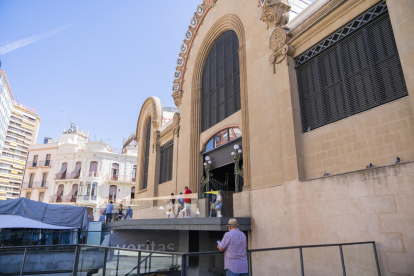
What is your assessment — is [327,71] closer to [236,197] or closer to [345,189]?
[345,189]

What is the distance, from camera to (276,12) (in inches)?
503

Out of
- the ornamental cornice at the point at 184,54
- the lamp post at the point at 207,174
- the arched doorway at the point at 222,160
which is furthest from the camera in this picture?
the ornamental cornice at the point at 184,54

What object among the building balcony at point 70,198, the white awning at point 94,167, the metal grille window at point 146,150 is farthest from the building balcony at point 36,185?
the metal grille window at point 146,150

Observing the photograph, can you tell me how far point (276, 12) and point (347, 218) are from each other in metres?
8.95

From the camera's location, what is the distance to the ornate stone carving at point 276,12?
1271cm

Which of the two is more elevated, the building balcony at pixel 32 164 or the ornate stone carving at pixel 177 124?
the building balcony at pixel 32 164

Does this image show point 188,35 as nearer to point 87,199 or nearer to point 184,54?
point 184,54

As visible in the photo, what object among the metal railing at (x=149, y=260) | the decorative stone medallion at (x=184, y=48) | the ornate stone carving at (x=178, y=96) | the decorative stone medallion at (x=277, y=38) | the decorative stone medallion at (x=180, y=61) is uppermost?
the decorative stone medallion at (x=184, y=48)

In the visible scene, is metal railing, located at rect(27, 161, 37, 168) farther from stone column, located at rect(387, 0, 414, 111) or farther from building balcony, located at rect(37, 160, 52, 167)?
stone column, located at rect(387, 0, 414, 111)

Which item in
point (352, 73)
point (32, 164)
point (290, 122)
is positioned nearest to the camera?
point (352, 73)

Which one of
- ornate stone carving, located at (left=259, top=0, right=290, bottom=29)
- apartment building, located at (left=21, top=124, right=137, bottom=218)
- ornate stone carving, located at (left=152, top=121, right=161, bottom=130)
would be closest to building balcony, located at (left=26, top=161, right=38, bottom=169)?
apartment building, located at (left=21, top=124, right=137, bottom=218)

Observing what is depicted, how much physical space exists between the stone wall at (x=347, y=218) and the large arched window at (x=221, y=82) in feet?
22.3

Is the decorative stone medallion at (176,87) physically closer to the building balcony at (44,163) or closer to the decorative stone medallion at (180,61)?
the decorative stone medallion at (180,61)

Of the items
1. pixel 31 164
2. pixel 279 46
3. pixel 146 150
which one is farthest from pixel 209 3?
pixel 31 164
